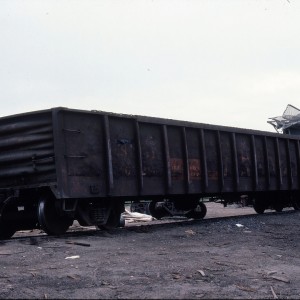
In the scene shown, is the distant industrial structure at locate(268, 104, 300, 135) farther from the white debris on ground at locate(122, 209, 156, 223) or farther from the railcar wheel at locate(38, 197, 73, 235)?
the railcar wheel at locate(38, 197, 73, 235)

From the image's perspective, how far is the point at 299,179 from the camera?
51.4 ft

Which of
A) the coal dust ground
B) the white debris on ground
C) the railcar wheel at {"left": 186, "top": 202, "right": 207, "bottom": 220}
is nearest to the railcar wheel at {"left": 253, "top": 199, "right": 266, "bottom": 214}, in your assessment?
the railcar wheel at {"left": 186, "top": 202, "right": 207, "bottom": 220}

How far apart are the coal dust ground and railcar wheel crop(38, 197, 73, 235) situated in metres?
0.36

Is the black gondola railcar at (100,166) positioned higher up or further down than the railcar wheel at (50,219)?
higher up

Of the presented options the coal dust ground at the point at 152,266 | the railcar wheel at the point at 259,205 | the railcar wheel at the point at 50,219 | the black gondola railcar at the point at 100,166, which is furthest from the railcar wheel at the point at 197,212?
the railcar wheel at the point at 50,219

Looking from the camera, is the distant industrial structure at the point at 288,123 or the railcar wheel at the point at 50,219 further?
the distant industrial structure at the point at 288,123

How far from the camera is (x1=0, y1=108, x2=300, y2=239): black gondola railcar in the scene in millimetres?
8445

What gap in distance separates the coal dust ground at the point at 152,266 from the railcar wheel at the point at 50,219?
356mm

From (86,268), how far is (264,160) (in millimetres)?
9597

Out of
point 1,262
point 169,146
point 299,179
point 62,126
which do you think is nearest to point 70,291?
point 1,262

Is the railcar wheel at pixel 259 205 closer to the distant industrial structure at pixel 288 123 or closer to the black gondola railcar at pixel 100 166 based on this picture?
the black gondola railcar at pixel 100 166

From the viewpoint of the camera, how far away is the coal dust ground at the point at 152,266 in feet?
14.5

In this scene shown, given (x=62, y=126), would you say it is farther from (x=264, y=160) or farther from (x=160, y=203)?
(x=264, y=160)

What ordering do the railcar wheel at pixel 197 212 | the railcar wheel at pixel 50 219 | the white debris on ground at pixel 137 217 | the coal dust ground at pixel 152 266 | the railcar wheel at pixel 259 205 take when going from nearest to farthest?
1. the coal dust ground at pixel 152 266
2. the railcar wheel at pixel 50 219
3. the railcar wheel at pixel 197 212
4. the railcar wheel at pixel 259 205
5. the white debris on ground at pixel 137 217
